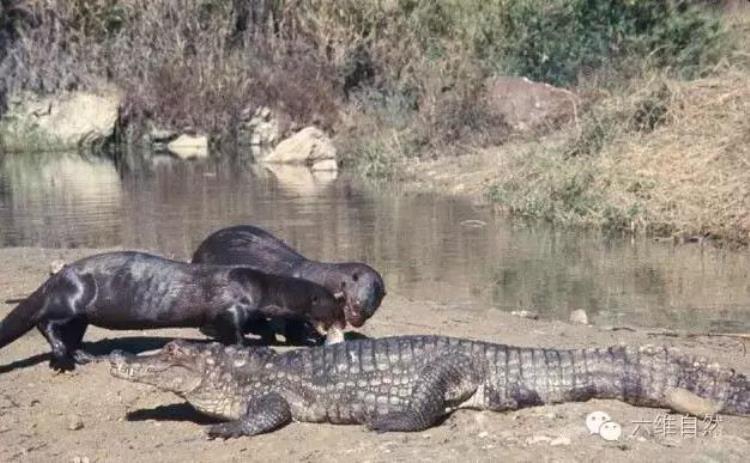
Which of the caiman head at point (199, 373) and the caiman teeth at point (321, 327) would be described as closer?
the caiman head at point (199, 373)

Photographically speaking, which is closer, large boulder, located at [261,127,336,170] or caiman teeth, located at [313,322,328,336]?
caiman teeth, located at [313,322,328,336]

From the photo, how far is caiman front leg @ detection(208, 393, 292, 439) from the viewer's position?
6.94 m

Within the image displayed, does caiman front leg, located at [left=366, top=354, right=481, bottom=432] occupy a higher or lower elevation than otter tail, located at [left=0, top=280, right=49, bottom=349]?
lower

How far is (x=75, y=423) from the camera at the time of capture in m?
7.31

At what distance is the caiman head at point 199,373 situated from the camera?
7.21 metres

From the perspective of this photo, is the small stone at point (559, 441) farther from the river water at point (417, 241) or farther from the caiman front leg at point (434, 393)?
the river water at point (417, 241)

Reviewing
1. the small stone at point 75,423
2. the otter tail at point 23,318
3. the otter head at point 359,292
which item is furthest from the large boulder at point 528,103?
the small stone at point 75,423

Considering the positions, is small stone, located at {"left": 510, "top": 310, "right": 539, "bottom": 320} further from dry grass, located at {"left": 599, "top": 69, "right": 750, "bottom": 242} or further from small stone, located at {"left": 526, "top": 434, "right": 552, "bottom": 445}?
dry grass, located at {"left": 599, "top": 69, "right": 750, "bottom": 242}

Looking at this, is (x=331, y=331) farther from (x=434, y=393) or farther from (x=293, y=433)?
(x=434, y=393)

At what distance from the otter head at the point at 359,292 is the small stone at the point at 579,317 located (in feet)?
5.86

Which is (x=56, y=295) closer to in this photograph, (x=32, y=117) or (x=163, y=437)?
(x=163, y=437)

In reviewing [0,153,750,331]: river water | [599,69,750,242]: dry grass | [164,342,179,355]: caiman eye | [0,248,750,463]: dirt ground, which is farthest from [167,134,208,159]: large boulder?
[164,342,179,355]: caiman eye

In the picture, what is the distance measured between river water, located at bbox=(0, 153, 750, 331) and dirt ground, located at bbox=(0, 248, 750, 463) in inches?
98.8

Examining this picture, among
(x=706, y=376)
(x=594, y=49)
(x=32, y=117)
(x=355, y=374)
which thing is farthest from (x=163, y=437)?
(x=32, y=117)
